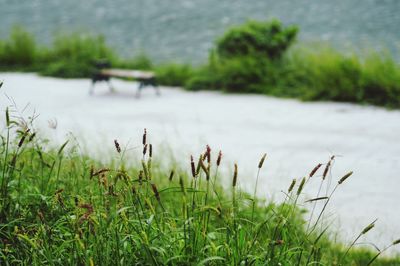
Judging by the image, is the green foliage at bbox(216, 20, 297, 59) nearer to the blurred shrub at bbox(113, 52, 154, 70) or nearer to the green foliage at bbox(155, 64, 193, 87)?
the green foliage at bbox(155, 64, 193, 87)

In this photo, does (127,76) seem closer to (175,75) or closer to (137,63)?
(175,75)

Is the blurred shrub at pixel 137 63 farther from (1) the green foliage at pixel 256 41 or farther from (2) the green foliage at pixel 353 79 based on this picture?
(2) the green foliage at pixel 353 79

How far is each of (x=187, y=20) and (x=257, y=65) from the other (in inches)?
506

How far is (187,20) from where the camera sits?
73.5ft

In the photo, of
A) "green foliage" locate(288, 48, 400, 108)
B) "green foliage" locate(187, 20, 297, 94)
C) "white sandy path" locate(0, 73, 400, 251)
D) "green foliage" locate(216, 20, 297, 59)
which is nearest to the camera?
"white sandy path" locate(0, 73, 400, 251)

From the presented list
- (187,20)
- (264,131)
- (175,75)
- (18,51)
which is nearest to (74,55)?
(18,51)

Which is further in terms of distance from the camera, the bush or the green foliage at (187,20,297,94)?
the green foliage at (187,20,297,94)

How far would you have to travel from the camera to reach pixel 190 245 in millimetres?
2367

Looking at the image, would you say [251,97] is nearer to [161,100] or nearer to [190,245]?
[161,100]

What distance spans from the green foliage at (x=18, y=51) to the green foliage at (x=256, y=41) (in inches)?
199

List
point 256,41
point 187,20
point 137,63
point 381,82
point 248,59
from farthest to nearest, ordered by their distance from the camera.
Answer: point 187,20 < point 137,63 < point 256,41 < point 248,59 < point 381,82

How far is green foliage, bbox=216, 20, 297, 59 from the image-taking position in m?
10.5

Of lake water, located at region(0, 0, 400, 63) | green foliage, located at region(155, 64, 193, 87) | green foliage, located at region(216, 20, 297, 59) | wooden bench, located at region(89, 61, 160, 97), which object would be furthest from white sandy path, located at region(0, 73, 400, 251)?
lake water, located at region(0, 0, 400, 63)

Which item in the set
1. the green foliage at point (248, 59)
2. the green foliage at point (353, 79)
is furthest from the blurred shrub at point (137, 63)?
the green foliage at point (353, 79)
